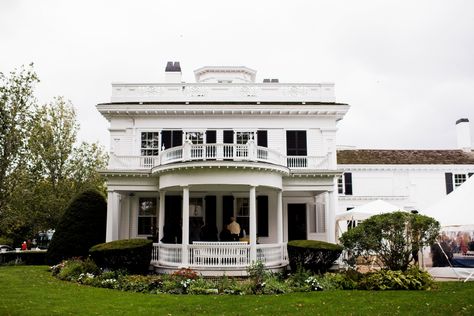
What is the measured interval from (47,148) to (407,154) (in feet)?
91.2

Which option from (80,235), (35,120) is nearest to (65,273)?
(80,235)

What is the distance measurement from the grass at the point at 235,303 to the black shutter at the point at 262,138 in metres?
10.4

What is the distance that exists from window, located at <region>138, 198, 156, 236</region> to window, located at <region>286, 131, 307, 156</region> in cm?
773

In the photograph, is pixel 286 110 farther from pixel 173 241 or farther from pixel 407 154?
pixel 407 154

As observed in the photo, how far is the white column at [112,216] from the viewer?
19.6 meters

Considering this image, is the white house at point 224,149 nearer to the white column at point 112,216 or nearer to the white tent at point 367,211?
the white column at point 112,216

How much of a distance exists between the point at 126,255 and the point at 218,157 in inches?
214

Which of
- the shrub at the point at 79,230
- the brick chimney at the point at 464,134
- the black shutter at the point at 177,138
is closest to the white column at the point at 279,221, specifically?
the black shutter at the point at 177,138

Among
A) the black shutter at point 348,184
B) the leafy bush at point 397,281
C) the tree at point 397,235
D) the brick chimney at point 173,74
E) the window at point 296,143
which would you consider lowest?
the leafy bush at point 397,281

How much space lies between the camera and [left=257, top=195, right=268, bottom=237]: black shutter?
69.9 feet

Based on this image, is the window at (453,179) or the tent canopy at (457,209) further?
the window at (453,179)

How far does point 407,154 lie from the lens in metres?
34.2

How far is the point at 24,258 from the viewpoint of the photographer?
26.3 metres

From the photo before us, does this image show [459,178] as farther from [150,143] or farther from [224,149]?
[150,143]
